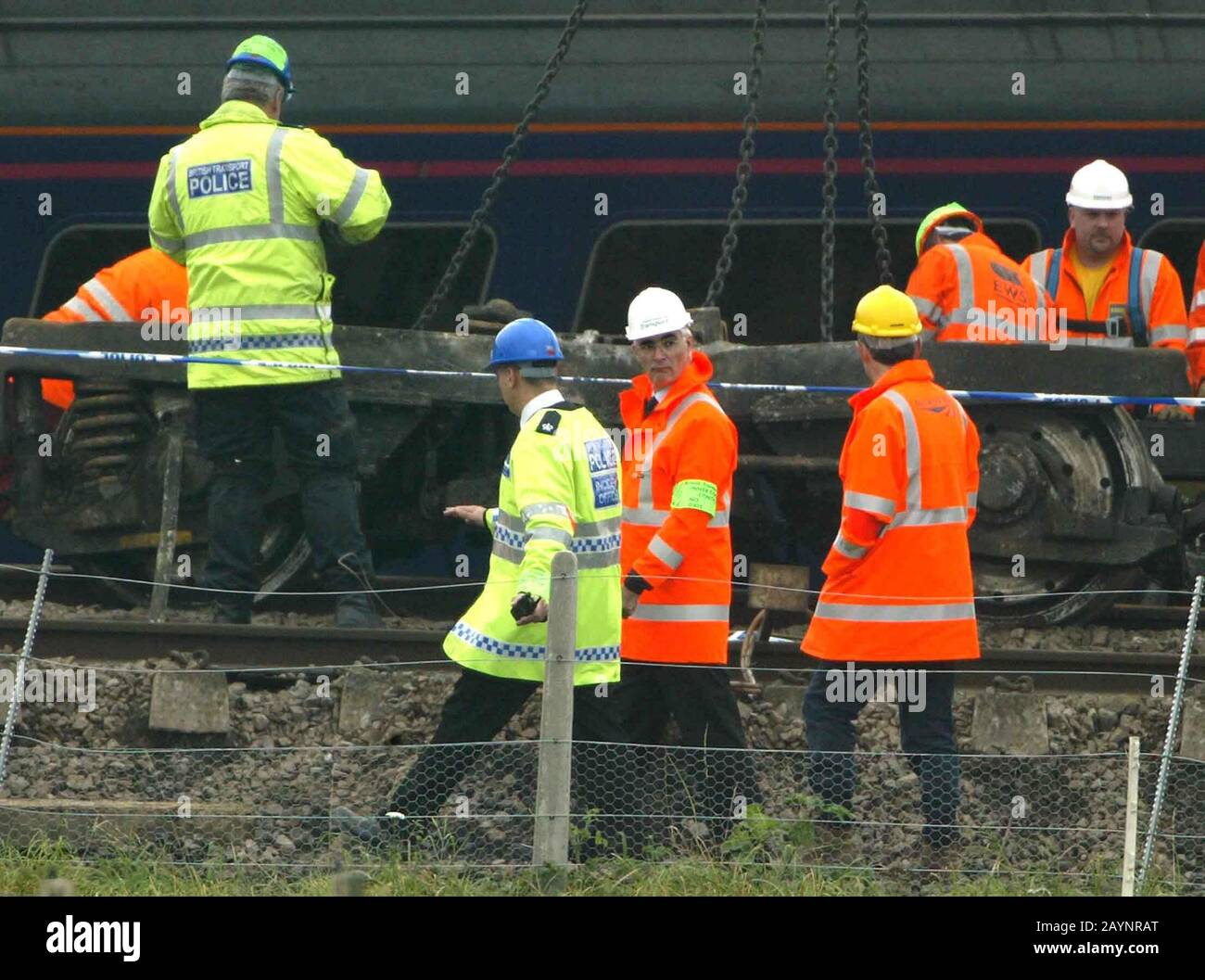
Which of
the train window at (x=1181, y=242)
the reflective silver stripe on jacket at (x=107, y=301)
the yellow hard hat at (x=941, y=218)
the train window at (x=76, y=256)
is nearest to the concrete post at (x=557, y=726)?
the yellow hard hat at (x=941, y=218)

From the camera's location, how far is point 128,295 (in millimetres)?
8383

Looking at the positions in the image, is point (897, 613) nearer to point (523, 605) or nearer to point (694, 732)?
point (694, 732)

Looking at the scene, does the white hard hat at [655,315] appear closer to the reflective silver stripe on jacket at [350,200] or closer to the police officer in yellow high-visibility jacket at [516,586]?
the police officer in yellow high-visibility jacket at [516,586]

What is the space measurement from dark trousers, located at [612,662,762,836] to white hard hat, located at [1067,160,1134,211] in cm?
276

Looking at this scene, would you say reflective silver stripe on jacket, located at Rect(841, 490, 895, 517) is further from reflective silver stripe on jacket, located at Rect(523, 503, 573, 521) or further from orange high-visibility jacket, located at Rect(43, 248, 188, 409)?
orange high-visibility jacket, located at Rect(43, 248, 188, 409)

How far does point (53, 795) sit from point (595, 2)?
157 inches

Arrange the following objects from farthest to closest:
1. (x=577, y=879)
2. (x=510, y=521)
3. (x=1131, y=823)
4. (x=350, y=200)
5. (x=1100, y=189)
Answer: (x=1100, y=189)
(x=350, y=200)
(x=510, y=521)
(x=577, y=879)
(x=1131, y=823)

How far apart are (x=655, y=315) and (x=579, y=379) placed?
4.63ft

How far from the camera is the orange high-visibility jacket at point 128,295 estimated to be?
838cm

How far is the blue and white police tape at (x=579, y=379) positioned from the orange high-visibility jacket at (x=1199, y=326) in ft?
0.64

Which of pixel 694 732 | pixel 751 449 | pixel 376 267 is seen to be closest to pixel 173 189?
pixel 376 267

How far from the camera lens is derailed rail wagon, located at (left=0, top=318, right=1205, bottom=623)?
8016 mm

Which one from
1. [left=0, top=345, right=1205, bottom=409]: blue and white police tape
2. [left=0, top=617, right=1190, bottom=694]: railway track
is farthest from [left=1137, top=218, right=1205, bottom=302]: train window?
[left=0, top=617, right=1190, bottom=694]: railway track

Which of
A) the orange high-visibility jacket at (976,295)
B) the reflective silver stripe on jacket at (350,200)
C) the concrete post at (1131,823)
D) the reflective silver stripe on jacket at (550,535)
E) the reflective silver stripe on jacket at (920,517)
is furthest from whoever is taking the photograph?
the orange high-visibility jacket at (976,295)
